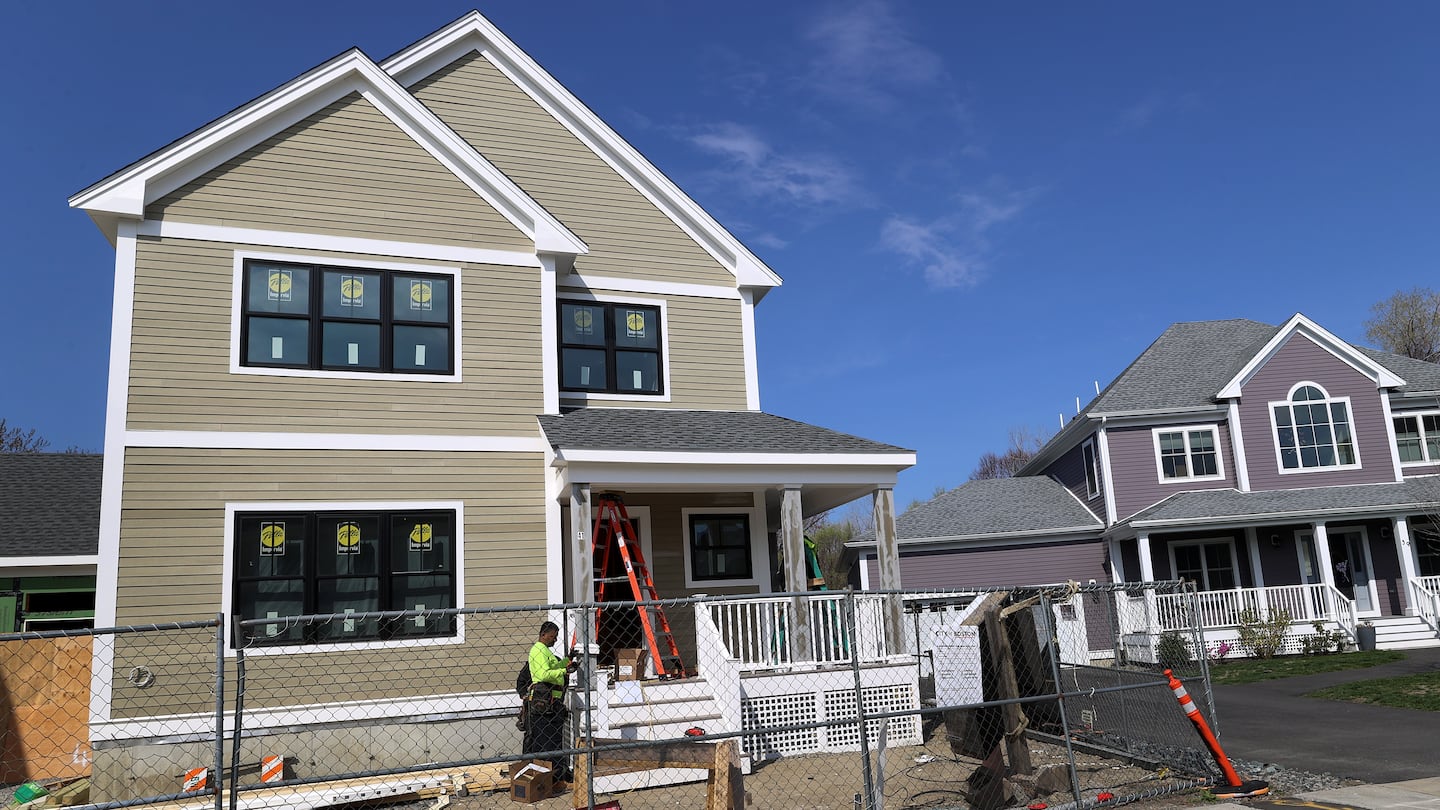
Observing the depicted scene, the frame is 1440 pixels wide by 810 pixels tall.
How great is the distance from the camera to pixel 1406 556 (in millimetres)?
22906

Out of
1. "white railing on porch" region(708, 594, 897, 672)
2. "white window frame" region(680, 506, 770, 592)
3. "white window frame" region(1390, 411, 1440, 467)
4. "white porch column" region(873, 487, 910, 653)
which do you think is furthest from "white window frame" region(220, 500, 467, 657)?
"white window frame" region(1390, 411, 1440, 467)

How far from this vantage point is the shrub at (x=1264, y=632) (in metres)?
21.9

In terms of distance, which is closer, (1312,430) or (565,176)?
(565,176)

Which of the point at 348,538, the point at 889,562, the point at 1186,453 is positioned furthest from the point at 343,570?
the point at 1186,453

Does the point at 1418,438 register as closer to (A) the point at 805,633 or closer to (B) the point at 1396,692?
(B) the point at 1396,692

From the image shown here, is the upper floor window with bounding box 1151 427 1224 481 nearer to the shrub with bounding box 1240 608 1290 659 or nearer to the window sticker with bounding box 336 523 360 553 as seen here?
the shrub with bounding box 1240 608 1290 659

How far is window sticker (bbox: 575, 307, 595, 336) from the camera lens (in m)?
14.7

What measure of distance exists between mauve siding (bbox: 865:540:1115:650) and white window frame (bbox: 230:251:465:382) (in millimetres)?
15877

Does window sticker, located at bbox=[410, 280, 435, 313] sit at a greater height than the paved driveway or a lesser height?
greater

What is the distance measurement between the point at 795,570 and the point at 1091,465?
675 inches

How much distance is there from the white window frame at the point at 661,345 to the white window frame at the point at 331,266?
149 centimetres

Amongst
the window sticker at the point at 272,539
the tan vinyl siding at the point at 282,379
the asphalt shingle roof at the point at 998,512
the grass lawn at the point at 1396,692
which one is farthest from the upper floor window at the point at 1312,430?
the window sticker at the point at 272,539

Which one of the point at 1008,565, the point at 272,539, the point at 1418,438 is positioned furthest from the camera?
the point at 1008,565

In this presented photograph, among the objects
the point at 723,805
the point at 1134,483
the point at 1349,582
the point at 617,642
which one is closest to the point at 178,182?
the point at 617,642
